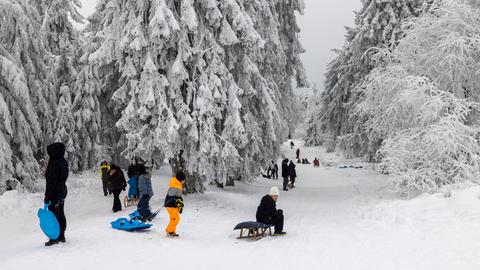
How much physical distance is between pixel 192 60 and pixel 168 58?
0.84 meters

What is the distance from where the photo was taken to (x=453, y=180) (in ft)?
43.5

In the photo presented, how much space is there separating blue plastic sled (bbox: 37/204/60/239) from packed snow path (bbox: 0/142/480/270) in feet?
0.90

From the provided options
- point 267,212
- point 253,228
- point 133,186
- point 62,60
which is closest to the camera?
point 253,228

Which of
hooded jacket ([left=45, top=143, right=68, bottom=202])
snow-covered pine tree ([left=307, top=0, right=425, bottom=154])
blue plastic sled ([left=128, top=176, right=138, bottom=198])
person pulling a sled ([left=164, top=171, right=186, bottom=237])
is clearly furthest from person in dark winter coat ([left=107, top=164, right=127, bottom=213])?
snow-covered pine tree ([left=307, top=0, right=425, bottom=154])

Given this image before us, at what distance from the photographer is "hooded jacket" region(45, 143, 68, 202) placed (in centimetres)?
796

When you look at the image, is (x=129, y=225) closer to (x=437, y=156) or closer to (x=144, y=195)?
(x=144, y=195)

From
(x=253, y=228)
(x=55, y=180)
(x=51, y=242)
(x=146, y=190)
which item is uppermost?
(x=55, y=180)

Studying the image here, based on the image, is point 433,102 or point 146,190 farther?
point 433,102

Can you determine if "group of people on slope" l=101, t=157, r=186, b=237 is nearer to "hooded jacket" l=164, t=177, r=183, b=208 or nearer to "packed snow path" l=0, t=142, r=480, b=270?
"hooded jacket" l=164, t=177, r=183, b=208

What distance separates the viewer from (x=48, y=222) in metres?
7.94

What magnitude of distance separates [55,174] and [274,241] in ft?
16.2

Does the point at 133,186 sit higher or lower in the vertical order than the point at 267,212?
higher

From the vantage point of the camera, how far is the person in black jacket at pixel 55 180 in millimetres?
7969

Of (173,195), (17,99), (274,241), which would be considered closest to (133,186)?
(173,195)
